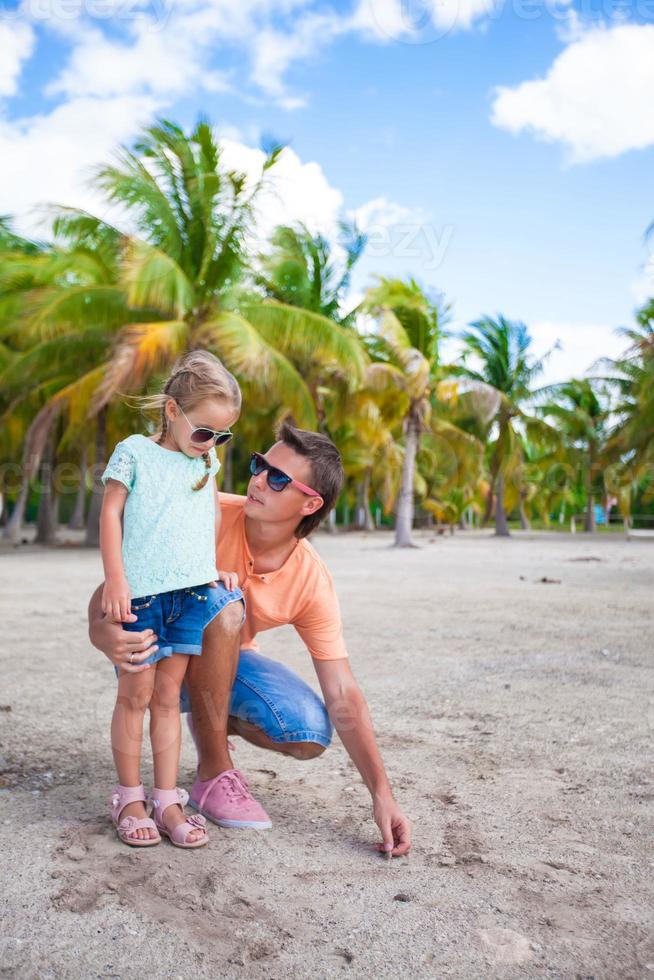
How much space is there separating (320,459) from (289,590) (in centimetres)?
44

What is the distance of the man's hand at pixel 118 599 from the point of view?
227cm

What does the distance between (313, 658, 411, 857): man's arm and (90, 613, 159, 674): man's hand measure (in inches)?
22.3

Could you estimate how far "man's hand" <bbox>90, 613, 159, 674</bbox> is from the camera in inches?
90.3

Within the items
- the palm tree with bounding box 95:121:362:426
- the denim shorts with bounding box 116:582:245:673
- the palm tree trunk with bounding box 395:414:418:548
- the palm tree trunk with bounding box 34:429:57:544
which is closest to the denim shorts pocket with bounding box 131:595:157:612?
the denim shorts with bounding box 116:582:245:673

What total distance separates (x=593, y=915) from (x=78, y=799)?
166 cm

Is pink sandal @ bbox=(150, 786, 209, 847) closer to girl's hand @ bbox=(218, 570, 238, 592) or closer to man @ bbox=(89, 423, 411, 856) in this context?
man @ bbox=(89, 423, 411, 856)

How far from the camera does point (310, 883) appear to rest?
2211 mm

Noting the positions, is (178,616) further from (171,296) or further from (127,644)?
(171,296)

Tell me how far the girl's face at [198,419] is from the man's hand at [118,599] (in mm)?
439

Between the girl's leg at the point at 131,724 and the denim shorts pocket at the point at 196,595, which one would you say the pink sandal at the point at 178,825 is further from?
the denim shorts pocket at the point at 196,595

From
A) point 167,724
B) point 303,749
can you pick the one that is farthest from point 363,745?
point 167,724

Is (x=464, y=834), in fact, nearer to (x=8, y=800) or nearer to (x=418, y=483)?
(x=8, y=800)

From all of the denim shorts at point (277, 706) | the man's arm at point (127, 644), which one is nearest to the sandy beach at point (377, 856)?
the denim shorts at point (277, 706)

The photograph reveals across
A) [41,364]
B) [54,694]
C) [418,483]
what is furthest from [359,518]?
[54,694]
